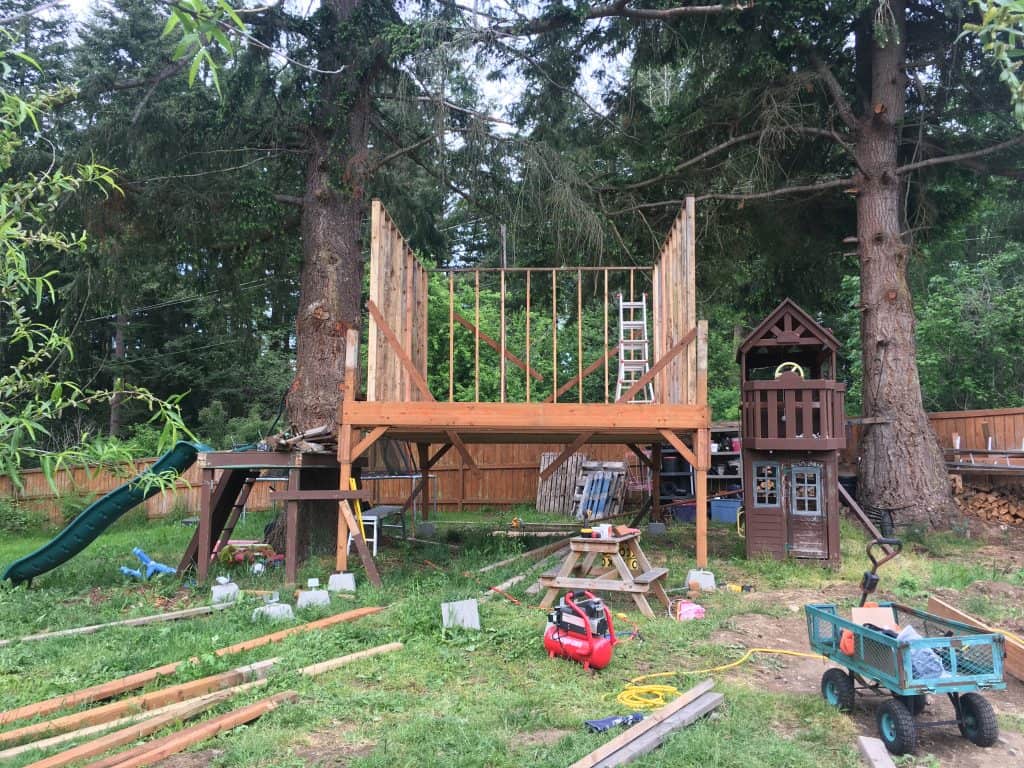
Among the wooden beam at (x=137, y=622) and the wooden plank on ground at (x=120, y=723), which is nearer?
the wooden plank on ground at (x=120, y=723)

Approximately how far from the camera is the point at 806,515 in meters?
8.54

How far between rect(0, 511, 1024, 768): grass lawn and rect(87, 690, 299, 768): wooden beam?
61mm

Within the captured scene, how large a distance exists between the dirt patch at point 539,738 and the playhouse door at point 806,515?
18.7ft

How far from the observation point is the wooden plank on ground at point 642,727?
329cm

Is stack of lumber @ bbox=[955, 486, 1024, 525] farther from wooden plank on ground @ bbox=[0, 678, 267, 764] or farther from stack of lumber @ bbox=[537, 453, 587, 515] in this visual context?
wooden plank on ground @ bbox=[0, 678, 267, 764]

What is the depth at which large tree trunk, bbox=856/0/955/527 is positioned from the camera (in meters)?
10.6

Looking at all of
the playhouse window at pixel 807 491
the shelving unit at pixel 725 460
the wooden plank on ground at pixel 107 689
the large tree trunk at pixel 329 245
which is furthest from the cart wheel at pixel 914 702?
the shelving unit at pixel 725 460

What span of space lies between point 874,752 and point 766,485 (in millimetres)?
5618

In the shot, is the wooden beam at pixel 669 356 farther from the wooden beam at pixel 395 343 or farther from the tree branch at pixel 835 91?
the tree branch at pixel 835 91

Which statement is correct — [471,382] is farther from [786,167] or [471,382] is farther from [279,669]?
[279,669]

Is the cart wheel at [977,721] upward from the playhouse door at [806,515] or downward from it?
downward

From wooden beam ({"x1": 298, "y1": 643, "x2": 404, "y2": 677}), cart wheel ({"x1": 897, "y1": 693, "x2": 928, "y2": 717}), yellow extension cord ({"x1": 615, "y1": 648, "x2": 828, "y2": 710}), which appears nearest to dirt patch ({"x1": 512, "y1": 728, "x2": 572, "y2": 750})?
yellow extension cord ({"x1": 615, "y1": 648, "x2": 828, "y2": 710})

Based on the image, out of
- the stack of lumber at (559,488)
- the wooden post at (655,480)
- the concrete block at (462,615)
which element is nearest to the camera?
the concrete block at (462,615)

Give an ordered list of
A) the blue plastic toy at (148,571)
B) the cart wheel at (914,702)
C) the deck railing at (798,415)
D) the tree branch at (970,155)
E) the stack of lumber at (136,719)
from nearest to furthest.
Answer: the stack of lumber at (136,719) < the cart wheel at (914,702) < the blue plastic toy at (148,571) < the deck railing at (798,415) < the tree branch at (970,155)
